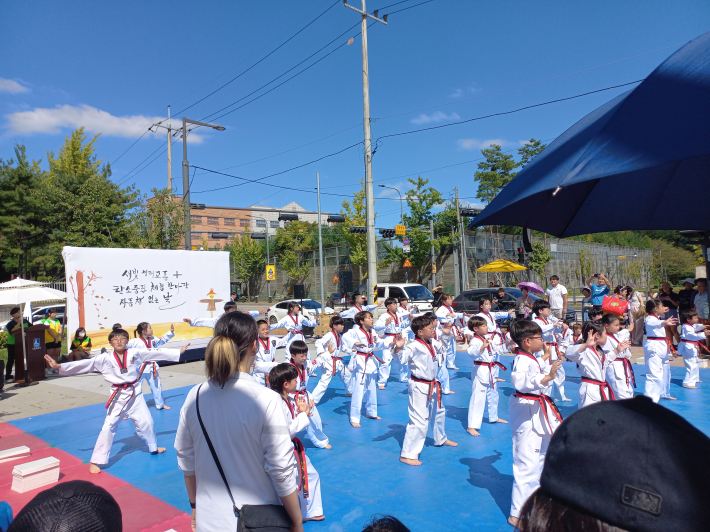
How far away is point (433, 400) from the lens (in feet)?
19.6

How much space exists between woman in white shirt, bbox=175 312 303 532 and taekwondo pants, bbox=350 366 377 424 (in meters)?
5.12

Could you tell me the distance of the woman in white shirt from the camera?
234cm

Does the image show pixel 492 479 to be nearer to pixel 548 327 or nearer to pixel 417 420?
pixel 417 420

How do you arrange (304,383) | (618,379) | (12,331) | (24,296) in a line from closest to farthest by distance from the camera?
(618,379), (304,383), (24,296), (12,331)

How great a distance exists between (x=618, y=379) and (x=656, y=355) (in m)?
2.32

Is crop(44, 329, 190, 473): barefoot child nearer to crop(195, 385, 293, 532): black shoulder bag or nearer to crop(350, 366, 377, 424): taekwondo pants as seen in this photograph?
crop(350, 366, 377, 424): taekwondo pants

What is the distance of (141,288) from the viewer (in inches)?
542

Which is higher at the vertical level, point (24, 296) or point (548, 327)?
point (24, 296)

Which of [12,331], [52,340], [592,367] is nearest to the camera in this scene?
[592,367]

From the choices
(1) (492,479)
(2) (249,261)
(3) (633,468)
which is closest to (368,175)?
(1) (492,479)

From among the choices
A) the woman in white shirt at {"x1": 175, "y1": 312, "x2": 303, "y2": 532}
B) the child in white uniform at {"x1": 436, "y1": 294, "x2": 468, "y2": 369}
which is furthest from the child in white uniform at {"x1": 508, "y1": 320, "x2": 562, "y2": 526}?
the child in white uniform at {"x1": 436, "y1": 294, "x2": 468, "y2": 369}

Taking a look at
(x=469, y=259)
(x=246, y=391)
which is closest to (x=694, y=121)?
(x=246, y=391)

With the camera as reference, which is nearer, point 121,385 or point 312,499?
point 312,499

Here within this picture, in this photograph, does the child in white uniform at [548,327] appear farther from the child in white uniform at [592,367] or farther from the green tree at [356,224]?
the green tree at [356,224]
